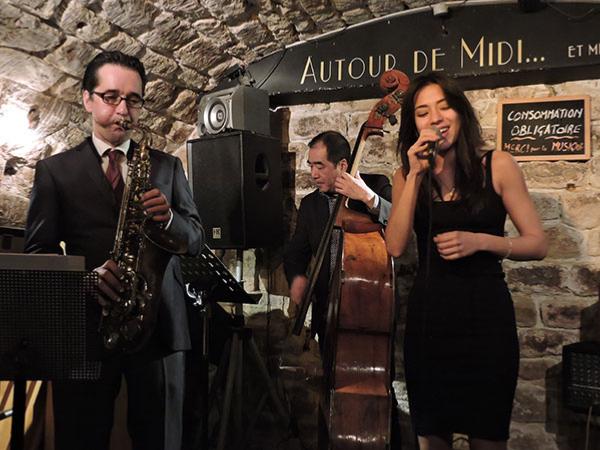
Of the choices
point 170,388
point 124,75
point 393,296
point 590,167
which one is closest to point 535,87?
point 590,167

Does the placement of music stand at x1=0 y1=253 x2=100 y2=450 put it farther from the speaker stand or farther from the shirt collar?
the speaker stand

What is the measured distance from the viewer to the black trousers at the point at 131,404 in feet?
5.54

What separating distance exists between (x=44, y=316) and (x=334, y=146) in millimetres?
1876

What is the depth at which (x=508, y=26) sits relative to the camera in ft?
9.86

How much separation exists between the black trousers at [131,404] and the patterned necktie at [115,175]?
1.76ft

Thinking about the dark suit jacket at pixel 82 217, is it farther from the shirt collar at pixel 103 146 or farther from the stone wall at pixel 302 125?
the stone wall at pixel 302 125

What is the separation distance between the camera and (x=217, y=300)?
9.43 ft

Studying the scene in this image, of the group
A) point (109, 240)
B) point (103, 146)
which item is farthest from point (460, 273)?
point (103, 146)

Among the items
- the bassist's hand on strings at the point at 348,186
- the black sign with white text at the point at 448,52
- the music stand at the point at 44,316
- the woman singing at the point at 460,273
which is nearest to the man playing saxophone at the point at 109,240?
the music stand at the point at 44,316

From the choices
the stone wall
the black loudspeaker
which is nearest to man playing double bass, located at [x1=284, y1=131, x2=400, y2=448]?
the black loudspeaker

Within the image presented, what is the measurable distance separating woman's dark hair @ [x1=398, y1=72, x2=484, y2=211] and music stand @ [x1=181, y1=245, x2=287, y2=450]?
41.6 inches

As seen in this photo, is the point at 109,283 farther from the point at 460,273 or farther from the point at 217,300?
the point at 217,300

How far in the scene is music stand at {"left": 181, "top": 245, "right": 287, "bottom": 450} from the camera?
2.69 m

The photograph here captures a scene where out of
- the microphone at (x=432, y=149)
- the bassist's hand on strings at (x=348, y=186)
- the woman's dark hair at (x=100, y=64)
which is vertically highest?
the woman's dark hair at (x=100, y=64)
